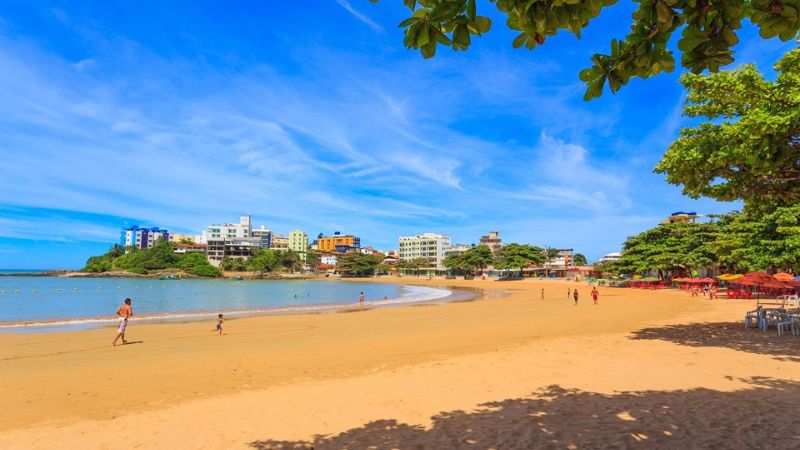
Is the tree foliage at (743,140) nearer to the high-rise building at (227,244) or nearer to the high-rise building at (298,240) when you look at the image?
the high-rise building at (227,244)

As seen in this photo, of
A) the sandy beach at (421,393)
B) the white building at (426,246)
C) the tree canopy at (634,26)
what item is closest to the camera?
the tree canopy at (634,26)

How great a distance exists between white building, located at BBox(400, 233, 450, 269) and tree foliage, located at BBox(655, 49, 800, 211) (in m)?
150

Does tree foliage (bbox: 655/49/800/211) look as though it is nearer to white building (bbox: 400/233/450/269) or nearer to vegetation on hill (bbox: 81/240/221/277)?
vegetation on hill (bbox: 81/240/221/277)

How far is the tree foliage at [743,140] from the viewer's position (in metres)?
7.24

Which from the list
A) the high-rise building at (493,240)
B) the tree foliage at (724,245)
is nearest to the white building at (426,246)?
the high-rise building at (493,240)

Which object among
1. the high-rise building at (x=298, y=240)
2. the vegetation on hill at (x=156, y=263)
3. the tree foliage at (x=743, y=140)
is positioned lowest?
the vegetation on hill at (x=156, y=263)

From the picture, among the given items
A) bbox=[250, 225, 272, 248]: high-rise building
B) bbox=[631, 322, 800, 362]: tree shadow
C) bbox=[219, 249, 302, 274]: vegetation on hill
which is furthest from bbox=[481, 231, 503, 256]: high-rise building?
bbox=[631, 322, 800, 362]: tree shadow

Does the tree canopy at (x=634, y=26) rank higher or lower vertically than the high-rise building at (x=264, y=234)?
lower

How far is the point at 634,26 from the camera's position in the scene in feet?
9.05

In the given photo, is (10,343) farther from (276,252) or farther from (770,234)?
(276,252)

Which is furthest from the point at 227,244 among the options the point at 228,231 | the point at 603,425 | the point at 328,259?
the point at 603,425

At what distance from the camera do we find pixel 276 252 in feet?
466

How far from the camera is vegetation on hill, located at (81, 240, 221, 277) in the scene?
132625mm

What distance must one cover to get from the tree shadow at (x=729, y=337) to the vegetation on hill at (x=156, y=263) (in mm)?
134435
